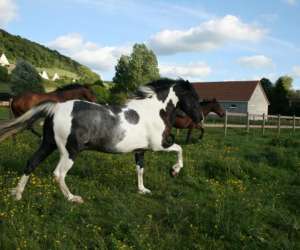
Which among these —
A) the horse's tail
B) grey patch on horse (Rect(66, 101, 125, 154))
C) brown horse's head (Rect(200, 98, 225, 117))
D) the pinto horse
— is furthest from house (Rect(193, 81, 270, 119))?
the horse's tail

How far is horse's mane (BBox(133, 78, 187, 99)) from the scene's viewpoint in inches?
305

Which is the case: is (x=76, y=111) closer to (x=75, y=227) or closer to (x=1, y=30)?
(x=75, y=227)

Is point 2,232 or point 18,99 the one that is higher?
point 18,99

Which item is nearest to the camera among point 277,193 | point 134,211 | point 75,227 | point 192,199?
point 75,227

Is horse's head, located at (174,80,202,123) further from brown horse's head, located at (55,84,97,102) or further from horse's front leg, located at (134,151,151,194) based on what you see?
brown horse's head, located at (55,84,97,102)

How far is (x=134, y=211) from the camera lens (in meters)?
5.99

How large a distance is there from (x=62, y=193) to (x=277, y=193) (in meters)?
4.47

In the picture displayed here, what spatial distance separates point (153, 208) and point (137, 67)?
62.0m

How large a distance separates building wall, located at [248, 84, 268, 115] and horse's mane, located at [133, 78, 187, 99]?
50668 millimetres

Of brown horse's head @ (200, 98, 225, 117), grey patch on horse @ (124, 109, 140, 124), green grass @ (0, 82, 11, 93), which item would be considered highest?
green grass @ (0, 82, 11, 93)

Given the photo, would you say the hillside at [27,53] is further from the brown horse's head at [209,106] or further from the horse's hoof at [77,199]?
the horse's hoof at [77,199]

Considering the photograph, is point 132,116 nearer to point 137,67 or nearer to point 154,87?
point 154,87

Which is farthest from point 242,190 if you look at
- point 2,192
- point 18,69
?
point 18,69

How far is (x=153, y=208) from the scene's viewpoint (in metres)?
6.28
